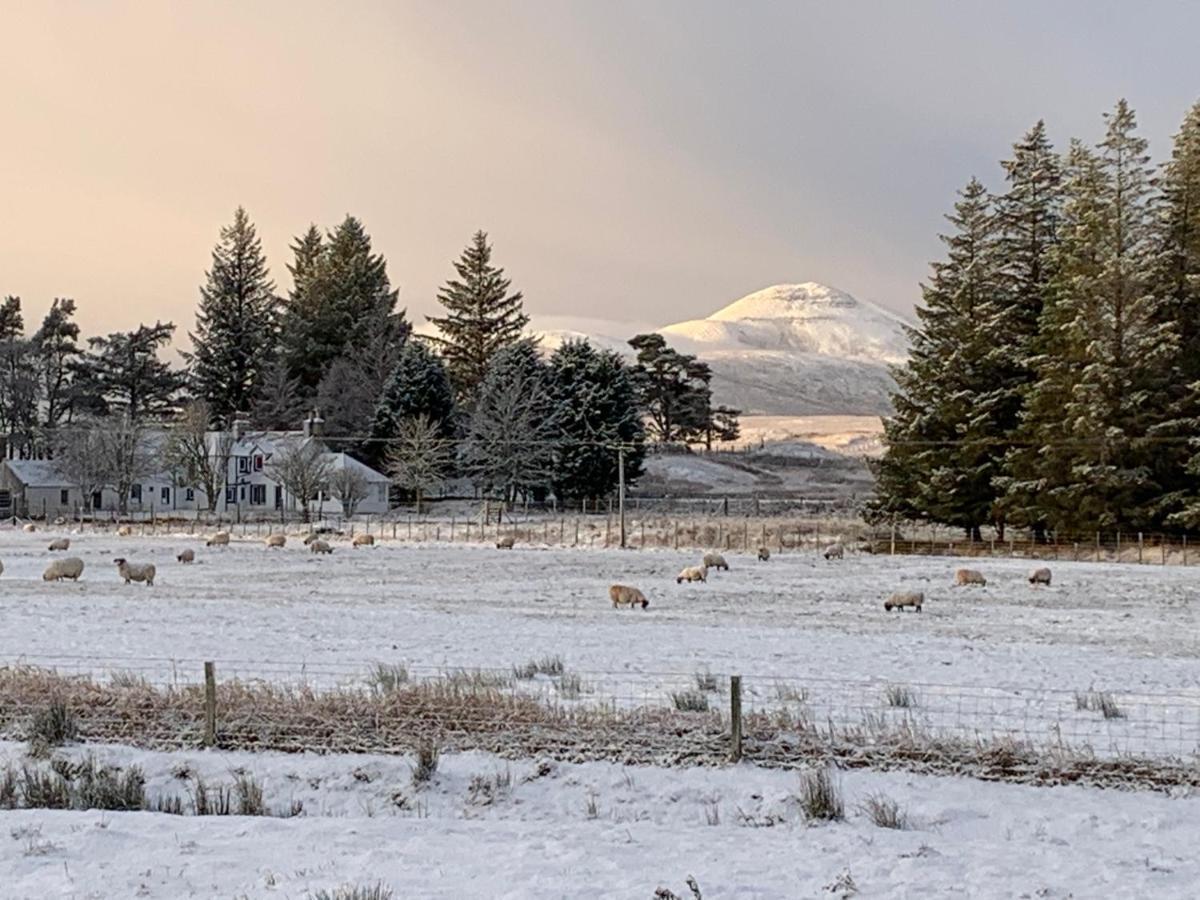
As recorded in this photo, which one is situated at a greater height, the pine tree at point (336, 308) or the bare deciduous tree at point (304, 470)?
the pine tree at point (336, 308)

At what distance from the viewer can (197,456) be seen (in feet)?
246

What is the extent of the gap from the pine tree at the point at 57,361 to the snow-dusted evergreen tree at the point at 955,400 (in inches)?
2880

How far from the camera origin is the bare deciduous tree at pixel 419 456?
73.6 metres

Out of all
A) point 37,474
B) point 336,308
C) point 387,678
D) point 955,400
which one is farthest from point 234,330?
point 387,678

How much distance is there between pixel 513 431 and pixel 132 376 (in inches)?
1758

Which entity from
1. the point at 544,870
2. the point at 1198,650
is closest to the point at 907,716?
the point at 544,870

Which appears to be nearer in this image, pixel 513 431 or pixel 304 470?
pixel 304 470

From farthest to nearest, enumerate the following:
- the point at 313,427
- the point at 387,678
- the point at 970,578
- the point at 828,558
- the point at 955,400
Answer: the point at 313,427
the point at 955,400
the point at 828,558
the point at 970,578
the point at 387,678

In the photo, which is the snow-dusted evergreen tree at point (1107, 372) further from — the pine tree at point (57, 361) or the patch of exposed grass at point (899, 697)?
the pine tree at point (57, 361)

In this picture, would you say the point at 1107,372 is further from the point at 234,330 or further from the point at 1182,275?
the point at 234,330

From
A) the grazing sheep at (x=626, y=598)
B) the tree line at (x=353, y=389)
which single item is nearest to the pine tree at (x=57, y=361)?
the tree line at (x=353, y=389)

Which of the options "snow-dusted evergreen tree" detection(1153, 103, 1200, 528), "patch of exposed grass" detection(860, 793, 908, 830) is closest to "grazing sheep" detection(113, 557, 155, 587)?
"patch of exposed grass" detection(860, 793, 908, 830)

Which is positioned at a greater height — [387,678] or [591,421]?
[591,421]

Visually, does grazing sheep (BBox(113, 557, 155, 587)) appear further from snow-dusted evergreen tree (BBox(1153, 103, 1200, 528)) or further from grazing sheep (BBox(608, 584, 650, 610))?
snow-dusted evergreen tree (BBox(1153, 103, 1200, 528))
